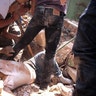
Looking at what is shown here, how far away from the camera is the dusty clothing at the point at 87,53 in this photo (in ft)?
4.98

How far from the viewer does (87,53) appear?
155 cm

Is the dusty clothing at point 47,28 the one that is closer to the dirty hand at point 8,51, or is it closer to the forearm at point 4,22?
the dirty hand at point 8,51

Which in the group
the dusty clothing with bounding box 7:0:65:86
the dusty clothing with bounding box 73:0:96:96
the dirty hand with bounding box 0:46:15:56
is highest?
the dusty clothing with bounding box 73:0:96:96

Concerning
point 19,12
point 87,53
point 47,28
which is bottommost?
point 47,28

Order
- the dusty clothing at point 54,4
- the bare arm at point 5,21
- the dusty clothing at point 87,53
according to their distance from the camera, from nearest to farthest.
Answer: the dusty clothing at point 87,53, the dusty clothing at point 54,4, the bare arm at point 5,21

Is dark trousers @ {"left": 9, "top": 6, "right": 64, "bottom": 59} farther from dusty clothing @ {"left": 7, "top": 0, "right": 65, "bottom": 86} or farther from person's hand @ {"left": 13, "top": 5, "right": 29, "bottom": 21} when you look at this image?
person's hand @ {"left": 13, "top": 5, "right": 29, "bottom": 21}

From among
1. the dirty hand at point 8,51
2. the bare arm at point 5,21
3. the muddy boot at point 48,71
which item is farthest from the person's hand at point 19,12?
the muddy boot at point 48,71

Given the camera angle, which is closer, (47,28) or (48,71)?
(47,28)

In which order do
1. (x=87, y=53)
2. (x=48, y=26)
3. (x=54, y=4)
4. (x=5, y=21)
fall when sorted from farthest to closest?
(x=5, y=21), (x=48, y=26), (x=54, y=4), (x=87, y=53)

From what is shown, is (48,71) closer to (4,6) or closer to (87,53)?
(4,6)

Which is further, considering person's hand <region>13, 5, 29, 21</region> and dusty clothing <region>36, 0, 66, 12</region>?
person's hand <region>13, 5, 29, 21</region>

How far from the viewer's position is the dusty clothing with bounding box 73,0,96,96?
4.98 feet

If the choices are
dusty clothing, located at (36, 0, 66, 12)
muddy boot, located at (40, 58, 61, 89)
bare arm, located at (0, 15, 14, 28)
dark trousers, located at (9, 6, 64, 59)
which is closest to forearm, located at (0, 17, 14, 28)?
bare arm, located at (0, 15, 14, 28)

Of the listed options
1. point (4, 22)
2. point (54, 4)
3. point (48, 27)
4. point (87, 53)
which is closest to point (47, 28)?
point (48, 27)
